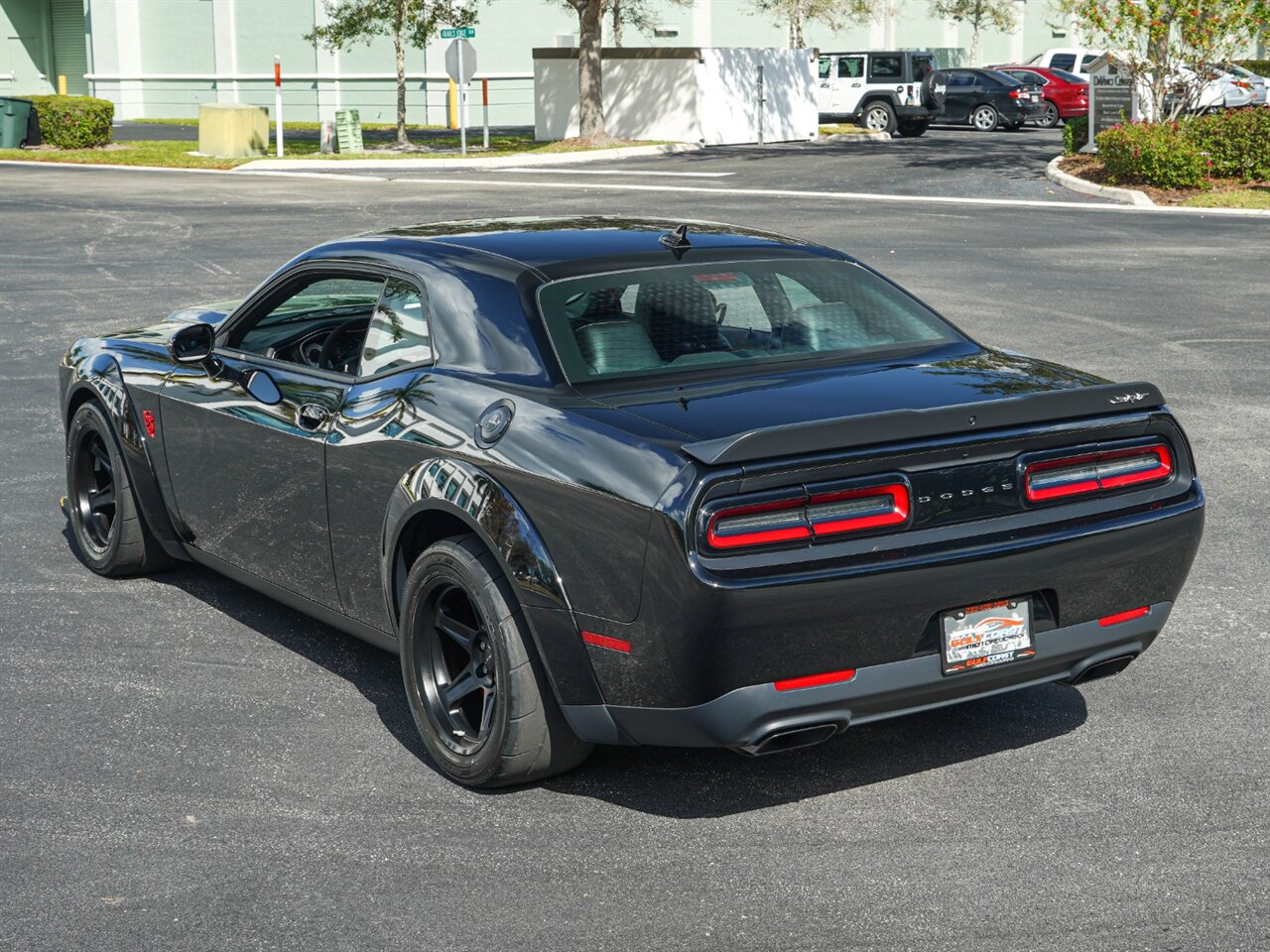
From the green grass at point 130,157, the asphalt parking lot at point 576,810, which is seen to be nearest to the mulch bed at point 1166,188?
the green grass at point 130,157

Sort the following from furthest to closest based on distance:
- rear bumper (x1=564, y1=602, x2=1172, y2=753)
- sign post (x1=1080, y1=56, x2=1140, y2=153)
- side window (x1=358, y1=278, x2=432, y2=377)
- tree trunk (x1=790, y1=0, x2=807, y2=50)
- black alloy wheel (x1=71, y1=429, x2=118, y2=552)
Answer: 1. tree trunk (x1=790, y1=0, x2=807, y2=50)
2. sign post (x1=1080, y1=56, x2=1140, y2=153)
3. black alloy wheel (x1=71, y1=429, x2=118, y2=552)
4. side window (x1=358, y1=278, x2=432, y2=377)
5. rear bumper (x1=564, y1=602, x2=1172, y2=753)

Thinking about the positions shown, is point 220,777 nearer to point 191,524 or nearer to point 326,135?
point 191,524

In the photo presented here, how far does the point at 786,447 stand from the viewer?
159 inches

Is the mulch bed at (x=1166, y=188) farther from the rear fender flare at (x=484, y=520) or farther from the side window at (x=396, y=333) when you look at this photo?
the rear fender flare at (x=484, y=520)

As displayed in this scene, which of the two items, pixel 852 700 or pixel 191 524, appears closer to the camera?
pixel 852 700

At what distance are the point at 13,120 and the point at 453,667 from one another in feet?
115

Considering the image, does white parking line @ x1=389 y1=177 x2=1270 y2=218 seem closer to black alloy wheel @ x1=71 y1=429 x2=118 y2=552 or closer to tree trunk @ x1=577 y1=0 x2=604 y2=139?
tree trunk @ x1=577 y1=0 x2=604 y2=139

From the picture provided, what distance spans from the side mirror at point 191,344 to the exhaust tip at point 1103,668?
312cm

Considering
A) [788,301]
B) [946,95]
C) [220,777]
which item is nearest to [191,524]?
[220,777]

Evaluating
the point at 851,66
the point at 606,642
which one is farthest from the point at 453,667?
the point at 851,66

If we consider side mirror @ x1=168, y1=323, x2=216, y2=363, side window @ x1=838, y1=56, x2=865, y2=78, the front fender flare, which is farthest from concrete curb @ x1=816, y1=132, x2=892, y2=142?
side mirror @ x1=168, y1=323, x2=216, y2=363

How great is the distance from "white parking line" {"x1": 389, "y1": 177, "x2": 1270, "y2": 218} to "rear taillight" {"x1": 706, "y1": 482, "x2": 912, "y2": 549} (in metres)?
19.5

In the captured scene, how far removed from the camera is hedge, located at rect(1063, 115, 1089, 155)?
102ft

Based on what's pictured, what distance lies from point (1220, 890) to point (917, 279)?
12.3 meters
